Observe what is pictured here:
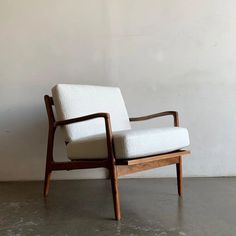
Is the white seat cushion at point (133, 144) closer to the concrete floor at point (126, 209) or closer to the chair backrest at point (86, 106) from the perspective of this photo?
the chair backrest at point (86, 106)

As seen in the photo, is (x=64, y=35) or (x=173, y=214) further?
(x=64, y=35)

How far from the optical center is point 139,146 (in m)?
1.59

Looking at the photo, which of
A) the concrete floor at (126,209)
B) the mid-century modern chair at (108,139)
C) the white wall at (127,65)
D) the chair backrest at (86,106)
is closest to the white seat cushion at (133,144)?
the mid-century modern chair at (108,139)

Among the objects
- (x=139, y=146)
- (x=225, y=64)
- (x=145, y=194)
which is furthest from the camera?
(x=225, y=64)

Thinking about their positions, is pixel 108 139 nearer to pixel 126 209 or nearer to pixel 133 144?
pixel 133 144

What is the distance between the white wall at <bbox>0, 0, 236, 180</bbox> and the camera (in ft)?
8.62

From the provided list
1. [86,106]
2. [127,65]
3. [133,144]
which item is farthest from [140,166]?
[127,65]

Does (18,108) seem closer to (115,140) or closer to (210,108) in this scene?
(115,140)

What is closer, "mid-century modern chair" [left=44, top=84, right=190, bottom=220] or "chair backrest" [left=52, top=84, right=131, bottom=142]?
"mid-century modern chair" [left=44, top=84, right=190, bottom=220]

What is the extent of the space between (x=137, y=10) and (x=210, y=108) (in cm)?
99

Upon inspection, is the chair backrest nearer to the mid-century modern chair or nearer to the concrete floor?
the mid-century modern chair

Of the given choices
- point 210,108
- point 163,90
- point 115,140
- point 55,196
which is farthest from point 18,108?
point 210,108

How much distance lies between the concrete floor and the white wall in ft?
0.96

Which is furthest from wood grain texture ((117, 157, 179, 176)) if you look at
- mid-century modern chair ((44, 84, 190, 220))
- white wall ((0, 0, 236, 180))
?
white wall ((0, 0, 236, 180))
